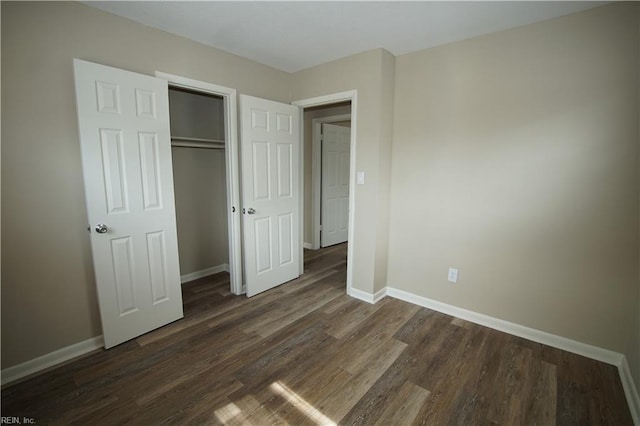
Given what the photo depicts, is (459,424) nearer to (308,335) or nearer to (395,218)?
(308,335)

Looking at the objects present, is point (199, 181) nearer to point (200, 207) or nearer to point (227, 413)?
point (200, 207)

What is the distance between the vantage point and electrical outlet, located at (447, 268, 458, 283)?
105 inches

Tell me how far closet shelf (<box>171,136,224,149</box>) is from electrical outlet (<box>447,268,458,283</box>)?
2.78 metres

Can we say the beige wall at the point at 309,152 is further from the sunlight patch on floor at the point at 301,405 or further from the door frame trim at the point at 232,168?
the sunlight patch on floor at the point at 301,405

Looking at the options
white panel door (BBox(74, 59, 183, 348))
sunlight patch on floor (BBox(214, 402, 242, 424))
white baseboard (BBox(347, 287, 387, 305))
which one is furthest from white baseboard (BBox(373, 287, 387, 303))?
white panel door (BBox(74, 59, 183, 348))

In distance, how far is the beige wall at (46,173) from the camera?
1.77m

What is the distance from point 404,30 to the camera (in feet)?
7.53

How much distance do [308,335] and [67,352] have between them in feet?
5.69

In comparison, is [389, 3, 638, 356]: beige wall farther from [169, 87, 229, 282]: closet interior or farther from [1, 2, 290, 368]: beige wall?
[1, 2, 290, 368]: beige wall

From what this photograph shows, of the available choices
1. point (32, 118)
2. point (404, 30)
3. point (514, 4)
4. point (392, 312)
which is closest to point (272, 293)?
point (392, 312)

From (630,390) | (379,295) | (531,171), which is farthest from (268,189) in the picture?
(630,390)

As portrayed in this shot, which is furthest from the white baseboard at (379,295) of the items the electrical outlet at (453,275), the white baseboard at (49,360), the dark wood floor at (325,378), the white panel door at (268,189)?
the white baseboard at (49,360)

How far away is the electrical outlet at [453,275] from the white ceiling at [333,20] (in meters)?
2.01

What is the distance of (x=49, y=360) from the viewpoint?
1989mm
